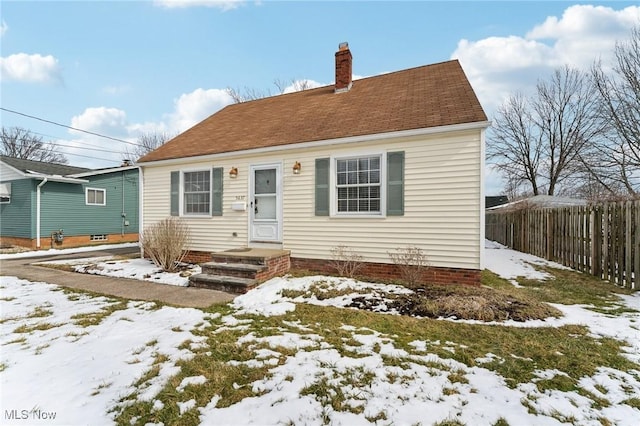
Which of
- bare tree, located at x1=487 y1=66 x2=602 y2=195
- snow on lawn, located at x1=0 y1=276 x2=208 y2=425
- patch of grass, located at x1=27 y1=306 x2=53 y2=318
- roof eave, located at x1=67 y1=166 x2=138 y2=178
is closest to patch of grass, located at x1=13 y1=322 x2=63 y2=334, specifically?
snow on lawn, located at x1=0 y1=276 x2=208 y2=425

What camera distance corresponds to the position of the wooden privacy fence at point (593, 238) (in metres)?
5.90

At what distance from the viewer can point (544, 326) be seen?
3.90 meters

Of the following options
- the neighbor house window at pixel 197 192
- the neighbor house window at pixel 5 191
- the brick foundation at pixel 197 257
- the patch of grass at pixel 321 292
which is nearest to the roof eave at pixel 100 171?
the neighbor house window at pixel 5 191

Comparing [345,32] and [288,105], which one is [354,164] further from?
[345,32]

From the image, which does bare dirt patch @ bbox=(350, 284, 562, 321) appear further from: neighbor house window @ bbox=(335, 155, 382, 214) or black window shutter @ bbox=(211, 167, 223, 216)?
black window shutter @ bbox=(211, 167, 223, 216)

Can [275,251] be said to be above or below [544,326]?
above

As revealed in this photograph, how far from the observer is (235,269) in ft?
20.6

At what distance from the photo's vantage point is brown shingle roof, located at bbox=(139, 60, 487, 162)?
6637mm

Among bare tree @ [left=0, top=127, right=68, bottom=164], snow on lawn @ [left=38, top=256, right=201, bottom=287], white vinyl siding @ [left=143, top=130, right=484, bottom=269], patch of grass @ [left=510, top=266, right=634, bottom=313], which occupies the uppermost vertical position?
bare tree @ [left=0, top=127, right=68, bottom=164]

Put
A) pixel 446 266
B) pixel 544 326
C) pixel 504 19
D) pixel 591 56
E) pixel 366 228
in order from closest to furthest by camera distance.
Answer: pixel 544 326 → pixel 446 266 → pixel 366 228 → pixel 504 19 → pixel 591 56

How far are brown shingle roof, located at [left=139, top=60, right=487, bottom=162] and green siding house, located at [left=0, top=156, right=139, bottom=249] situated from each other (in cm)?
820

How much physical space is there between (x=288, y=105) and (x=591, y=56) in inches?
669

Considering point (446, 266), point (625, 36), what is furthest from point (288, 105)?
point (625, 36)

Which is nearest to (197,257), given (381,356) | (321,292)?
(321,292)
